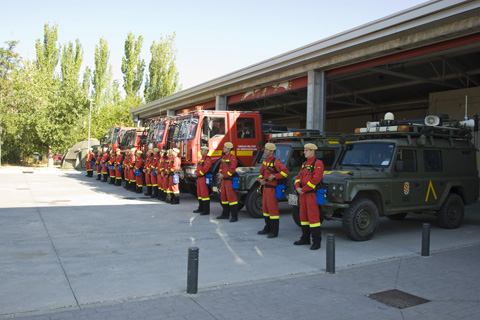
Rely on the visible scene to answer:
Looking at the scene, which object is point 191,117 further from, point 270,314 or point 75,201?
point 270,314

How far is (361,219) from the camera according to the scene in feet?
27.2

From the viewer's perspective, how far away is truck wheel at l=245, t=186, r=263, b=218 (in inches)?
426

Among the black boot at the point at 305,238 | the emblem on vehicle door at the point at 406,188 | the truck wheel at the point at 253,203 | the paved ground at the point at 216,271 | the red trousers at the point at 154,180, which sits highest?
the emblem on vehicle door at the point at 406,188

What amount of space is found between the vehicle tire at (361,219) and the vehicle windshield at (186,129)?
665 cm

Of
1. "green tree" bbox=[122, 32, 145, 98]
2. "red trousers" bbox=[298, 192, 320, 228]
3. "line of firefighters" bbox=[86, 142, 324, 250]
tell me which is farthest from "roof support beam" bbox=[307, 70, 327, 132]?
"green tree" bbox=[122, 32, 145, 98]

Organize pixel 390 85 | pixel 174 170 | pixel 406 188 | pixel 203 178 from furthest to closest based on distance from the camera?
pixel 390 85 → pixel 174 170 → pixel 203 178 → pixel 406 188

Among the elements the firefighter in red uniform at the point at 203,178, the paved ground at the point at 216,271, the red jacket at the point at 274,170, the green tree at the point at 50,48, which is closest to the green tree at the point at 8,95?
the green tree at the point at 50,48

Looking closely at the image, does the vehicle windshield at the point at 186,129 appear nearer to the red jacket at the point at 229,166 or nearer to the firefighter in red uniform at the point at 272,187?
the red jacket at the point at 229,166

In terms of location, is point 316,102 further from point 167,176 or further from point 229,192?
point 229,192

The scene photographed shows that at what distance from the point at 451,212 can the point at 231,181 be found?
17.6 feet

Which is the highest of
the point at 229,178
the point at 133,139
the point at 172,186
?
the point at 133,139

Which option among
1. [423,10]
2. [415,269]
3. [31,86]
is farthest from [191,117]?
[31,86]

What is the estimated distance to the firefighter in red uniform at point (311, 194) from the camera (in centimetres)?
739


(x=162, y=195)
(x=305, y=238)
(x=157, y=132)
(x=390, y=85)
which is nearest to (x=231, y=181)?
(x=305, y=238)
